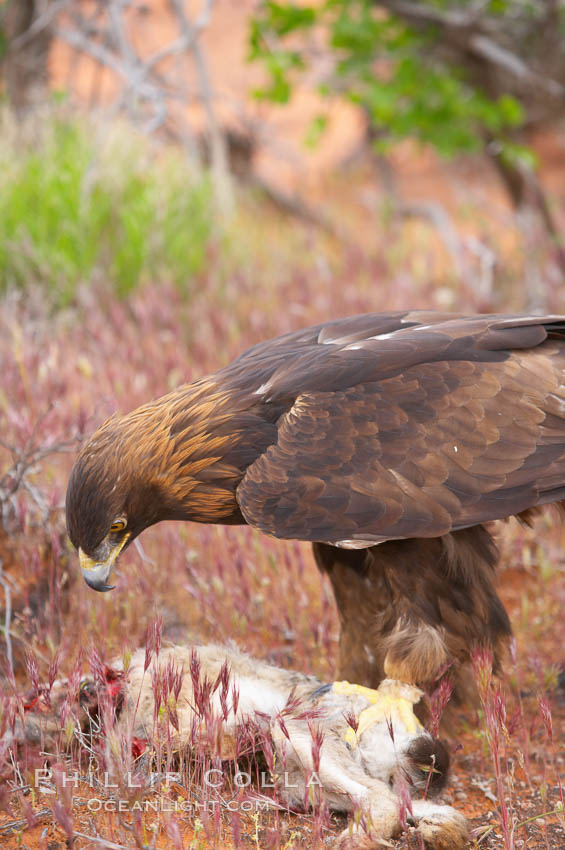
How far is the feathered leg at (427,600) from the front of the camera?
2.90 metres

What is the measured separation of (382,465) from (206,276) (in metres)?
4.52

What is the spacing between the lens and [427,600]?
291 cm

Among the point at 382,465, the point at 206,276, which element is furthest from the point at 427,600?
the point at 206,276

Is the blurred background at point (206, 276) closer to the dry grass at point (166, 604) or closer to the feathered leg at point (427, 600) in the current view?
the dry grass at point (166, 604)

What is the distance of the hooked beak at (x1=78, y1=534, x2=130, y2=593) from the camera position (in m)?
2.86

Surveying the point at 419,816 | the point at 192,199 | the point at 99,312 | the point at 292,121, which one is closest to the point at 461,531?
the point at 419,816

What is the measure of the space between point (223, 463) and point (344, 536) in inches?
18.3

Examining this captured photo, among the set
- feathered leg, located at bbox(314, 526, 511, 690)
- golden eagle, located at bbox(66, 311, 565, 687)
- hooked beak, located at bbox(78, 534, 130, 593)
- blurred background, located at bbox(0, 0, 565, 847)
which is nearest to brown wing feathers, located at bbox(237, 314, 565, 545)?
golden eagle, located at bbox(66, 311, 565, 687)

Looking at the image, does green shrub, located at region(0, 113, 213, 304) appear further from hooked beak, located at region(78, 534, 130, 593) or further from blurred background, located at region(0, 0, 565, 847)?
hooked beak, located at region(78, 534, 130, 593)

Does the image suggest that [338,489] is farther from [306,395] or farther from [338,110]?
[338,110]

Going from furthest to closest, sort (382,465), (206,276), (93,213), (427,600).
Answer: (206,276) < (93,213) < (427,600) < (382,465)

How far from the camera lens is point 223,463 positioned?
2.91 m

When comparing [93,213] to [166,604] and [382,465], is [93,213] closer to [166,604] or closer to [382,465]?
[166,604]

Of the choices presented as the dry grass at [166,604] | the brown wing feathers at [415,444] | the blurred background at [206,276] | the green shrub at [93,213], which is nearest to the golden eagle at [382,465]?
the brown wing feathers at [415,444]
